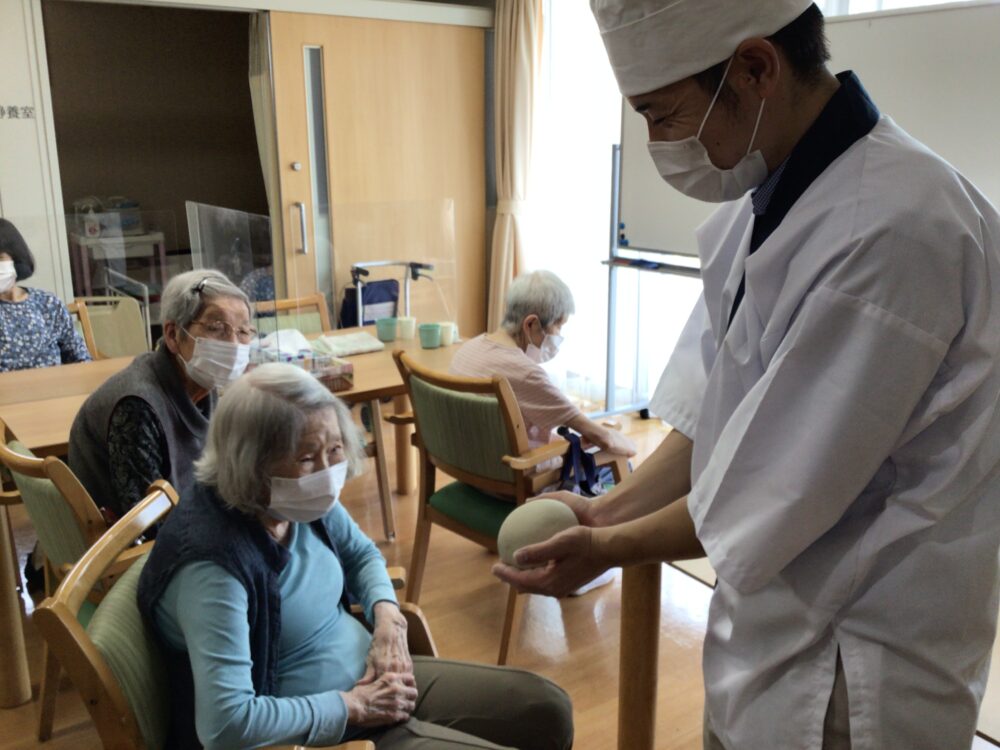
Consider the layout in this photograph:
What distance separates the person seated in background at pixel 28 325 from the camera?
304 centimetres

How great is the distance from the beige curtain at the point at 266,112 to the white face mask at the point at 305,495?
3.30 m

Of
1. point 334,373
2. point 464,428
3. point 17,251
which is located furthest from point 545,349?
point 17,251

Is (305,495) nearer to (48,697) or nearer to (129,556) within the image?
(129,556)

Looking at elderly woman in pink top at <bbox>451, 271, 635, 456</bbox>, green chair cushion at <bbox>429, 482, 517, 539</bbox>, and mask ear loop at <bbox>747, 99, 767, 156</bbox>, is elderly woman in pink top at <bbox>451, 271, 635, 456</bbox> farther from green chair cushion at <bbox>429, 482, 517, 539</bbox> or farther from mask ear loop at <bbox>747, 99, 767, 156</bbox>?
mask ear loop at <bbox>747, 99, 767, 156</bbox>

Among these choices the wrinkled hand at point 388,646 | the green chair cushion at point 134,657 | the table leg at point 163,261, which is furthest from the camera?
the table leg at point 163,261

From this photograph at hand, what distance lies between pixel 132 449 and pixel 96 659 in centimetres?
82

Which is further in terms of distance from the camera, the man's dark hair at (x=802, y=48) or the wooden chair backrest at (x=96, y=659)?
the wooden chair backrest at (x=96, y=659)

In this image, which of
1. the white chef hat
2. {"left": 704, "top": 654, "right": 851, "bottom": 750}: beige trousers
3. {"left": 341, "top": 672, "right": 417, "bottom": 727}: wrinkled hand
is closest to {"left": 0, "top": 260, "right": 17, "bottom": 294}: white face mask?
{"left": 341, "top": 672, "right": 417, "bottom": 727}: wrinkled hand

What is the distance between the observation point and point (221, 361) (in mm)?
2129

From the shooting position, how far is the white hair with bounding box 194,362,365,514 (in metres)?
1.41

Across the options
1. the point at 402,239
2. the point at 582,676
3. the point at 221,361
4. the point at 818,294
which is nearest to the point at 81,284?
the point at 402,239

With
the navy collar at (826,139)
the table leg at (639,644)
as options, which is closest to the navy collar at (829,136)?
the navy collar at (826,139)

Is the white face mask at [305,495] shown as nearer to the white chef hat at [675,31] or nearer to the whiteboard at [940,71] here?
the white chef hat at [675,31]

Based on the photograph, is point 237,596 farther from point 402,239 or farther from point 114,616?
point 402,239
